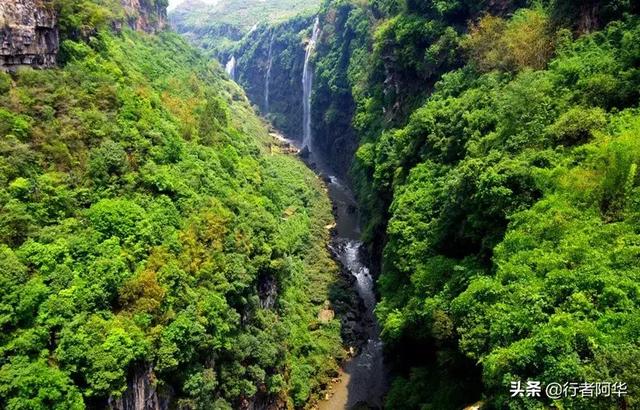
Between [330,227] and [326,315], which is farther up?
[330,227]

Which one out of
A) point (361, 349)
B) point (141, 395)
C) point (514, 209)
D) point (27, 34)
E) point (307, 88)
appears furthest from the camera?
point (307, 88)

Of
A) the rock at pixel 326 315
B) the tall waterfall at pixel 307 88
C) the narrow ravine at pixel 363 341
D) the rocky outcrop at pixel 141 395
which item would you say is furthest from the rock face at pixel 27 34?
the tall waterfall at pixel 307 88

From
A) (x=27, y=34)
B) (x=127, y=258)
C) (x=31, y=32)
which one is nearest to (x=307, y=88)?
(x=31, y=32)

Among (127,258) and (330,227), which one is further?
(330,227)

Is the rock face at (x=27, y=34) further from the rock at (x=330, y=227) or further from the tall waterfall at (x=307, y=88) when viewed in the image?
the tall waterfall at (x=307, y=88)

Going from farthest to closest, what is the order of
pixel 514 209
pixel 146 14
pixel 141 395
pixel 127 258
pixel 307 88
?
pixel 307 88 → pixel 146 14 → pixel 514 209 → pixel 127 258 → pixel 141 395

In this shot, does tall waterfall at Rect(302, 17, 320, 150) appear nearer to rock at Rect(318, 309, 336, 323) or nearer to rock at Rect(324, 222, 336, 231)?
rock at Rect(324, 222, 336, 231)

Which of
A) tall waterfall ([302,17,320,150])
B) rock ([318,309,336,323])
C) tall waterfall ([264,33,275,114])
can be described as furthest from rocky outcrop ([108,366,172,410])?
tall waterfall ([264,33,275,114])

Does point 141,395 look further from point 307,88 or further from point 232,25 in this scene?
point 232,25
